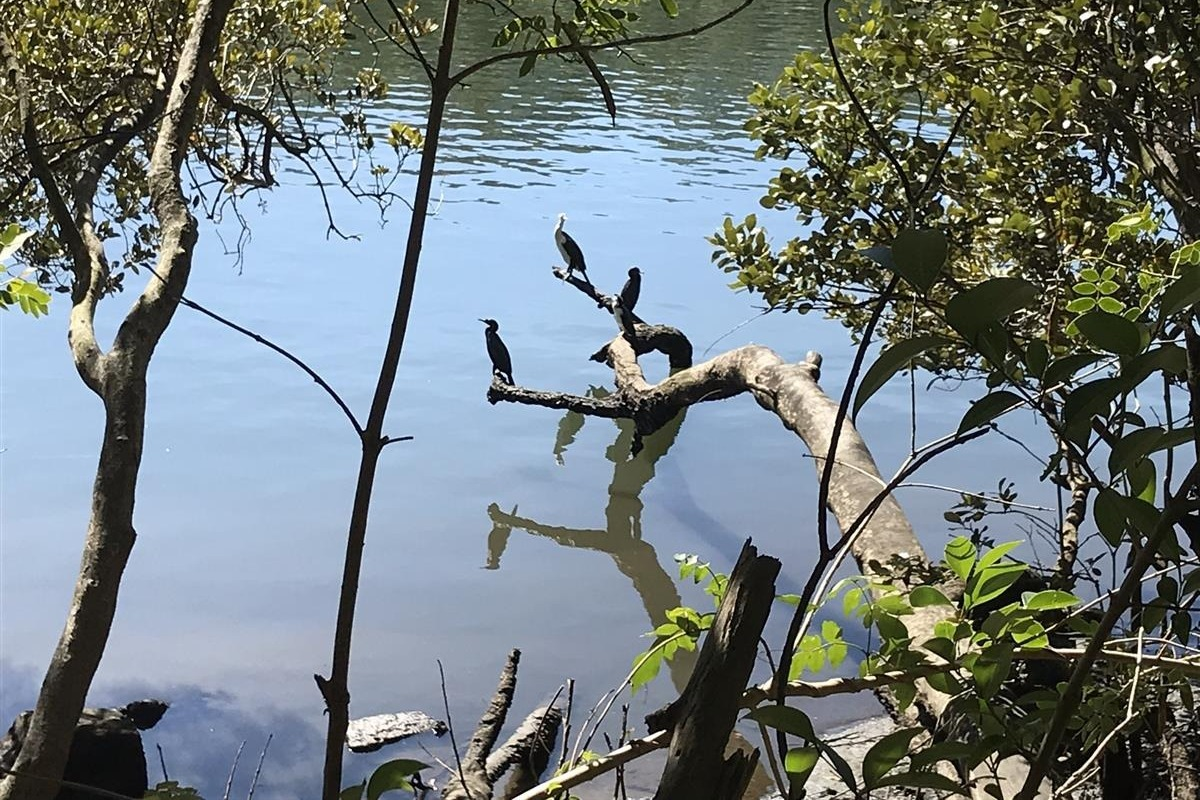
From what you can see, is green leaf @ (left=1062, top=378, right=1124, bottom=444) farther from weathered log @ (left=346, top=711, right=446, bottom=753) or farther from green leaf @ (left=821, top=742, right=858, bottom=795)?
weathered log @ (left=346, top=711, right=446, bottom=753)

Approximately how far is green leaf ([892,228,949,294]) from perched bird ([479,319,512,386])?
20.8 ft

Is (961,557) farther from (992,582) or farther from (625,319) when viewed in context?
(625,319)

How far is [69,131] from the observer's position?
12.5 ft

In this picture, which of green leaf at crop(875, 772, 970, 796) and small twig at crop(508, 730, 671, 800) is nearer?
green leaf at crop(875, 772, 970, 796)

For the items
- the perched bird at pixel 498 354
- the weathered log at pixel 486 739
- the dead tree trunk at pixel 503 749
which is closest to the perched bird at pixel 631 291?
the perched bird at pixel 498 354

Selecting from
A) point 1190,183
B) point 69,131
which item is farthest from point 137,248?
point 1190,183

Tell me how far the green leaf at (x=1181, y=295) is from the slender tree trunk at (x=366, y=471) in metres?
0.47

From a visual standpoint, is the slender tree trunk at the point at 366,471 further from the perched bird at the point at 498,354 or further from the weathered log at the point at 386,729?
the perched bird at the point at 498,354

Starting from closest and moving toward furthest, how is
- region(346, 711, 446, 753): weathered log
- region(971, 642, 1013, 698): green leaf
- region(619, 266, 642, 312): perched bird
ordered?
region(971, 642, 1013, 698): green leaf
region(346, 711, 446, 753): weathered log
region(619, 266, 642, 312): perched bird

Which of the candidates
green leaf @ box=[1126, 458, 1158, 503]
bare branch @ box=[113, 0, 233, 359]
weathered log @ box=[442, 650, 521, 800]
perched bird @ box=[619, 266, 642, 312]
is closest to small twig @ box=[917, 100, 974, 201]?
green leaf @ box=[1126, 458, 1158, 503]

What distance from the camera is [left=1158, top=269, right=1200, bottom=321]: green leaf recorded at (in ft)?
2.12

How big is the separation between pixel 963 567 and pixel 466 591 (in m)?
4.89

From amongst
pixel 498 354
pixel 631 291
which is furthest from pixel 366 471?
pixel 631 291

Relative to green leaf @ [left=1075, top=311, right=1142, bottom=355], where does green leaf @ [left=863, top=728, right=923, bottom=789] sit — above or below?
below
